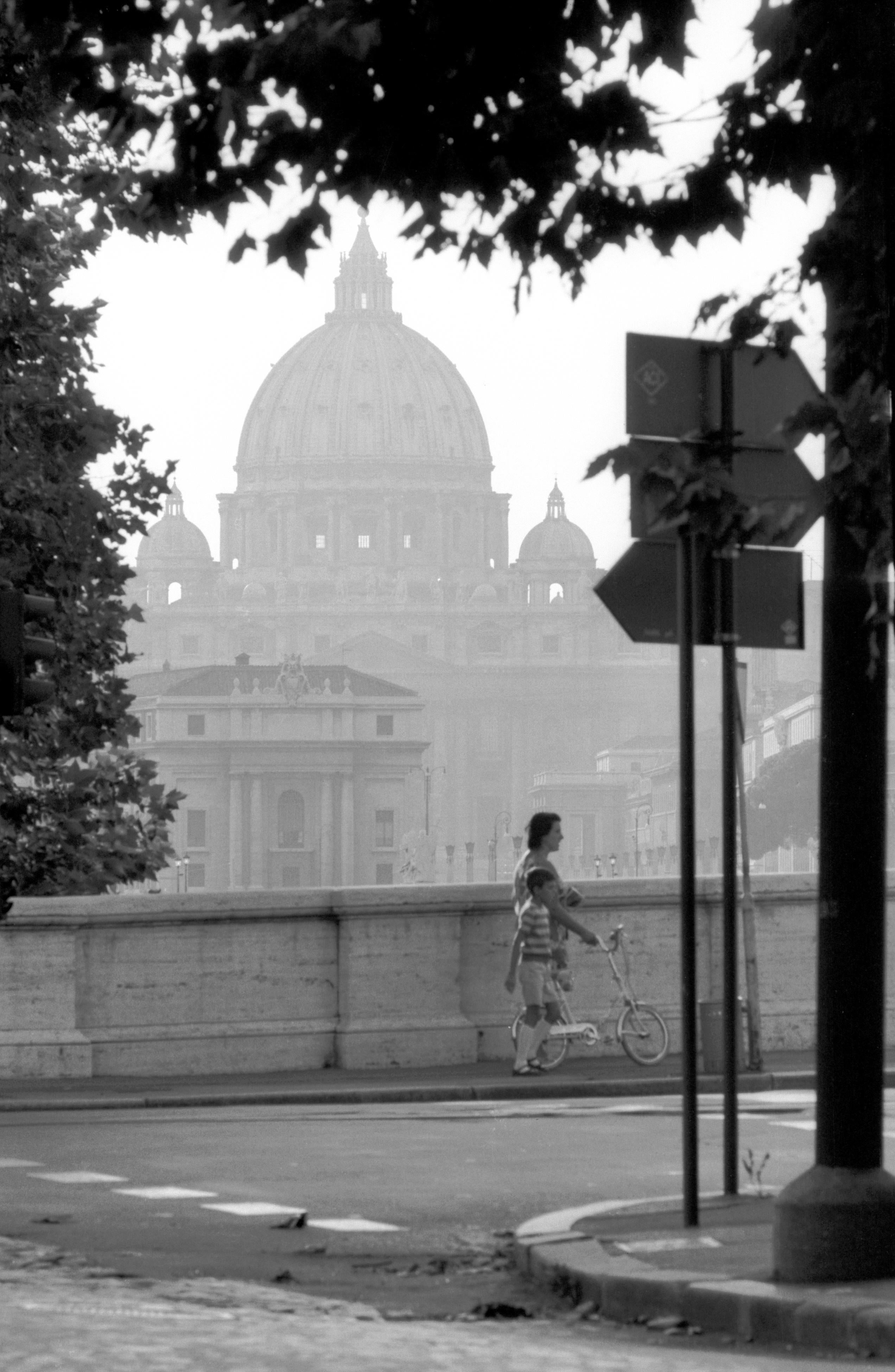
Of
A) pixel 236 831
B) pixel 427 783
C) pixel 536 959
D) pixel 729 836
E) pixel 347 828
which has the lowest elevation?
pixel 536 959

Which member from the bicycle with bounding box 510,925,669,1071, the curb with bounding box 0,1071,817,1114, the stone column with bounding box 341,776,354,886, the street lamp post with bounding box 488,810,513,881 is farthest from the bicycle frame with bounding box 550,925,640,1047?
the stone column with bounding box 341,776,354,886

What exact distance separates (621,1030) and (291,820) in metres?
137

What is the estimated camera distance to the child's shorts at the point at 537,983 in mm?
15609

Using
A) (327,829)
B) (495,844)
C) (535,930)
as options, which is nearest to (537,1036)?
(535,930)

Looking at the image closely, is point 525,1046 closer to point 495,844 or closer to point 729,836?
point 729,836

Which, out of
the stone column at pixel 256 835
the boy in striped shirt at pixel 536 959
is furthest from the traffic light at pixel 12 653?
the stone column at pixel 256 835

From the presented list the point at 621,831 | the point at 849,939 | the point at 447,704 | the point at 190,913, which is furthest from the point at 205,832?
the point at 849,939

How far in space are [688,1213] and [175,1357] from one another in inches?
96.3

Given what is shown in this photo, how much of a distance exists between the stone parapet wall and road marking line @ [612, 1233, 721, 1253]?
352 inches

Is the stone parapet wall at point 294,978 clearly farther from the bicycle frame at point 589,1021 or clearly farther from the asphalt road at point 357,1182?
the asphalt road at point 357,1182

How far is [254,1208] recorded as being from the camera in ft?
30.9

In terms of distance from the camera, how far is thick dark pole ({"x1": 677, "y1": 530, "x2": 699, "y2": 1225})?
8.08 m

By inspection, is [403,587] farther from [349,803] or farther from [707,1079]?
[707,1079]

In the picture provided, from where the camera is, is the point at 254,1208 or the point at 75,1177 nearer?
the point at 254,1208
